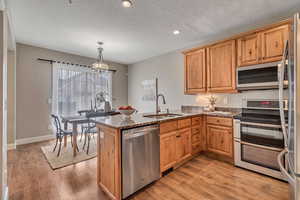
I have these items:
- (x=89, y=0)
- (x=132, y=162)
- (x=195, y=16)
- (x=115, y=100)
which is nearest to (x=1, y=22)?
(x=89, y=0)

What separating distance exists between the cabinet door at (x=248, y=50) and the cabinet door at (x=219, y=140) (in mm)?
1302

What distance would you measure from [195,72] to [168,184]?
2478 mm

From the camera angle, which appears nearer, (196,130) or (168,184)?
(168,184)

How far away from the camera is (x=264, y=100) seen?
8.64 ft

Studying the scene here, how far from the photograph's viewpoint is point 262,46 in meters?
2.51

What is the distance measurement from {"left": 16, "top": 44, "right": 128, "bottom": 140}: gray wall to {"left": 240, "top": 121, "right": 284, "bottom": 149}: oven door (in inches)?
194

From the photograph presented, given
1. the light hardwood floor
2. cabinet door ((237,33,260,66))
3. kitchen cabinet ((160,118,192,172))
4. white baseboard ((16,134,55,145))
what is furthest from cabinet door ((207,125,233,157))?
white baseboard ((16,134,55,145))

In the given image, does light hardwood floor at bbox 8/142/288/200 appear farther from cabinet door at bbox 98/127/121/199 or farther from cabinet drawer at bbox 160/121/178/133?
cabinet drawer at bbox 160/121/178/133

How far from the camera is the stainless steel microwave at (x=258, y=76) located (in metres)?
2.39

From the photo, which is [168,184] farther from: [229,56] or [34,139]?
[34,139]

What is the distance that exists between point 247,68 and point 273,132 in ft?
3.82

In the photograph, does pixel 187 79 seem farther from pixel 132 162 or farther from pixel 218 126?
pixel 132 162

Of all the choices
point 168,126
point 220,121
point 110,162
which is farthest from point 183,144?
point 110,162

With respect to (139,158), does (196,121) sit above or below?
above
